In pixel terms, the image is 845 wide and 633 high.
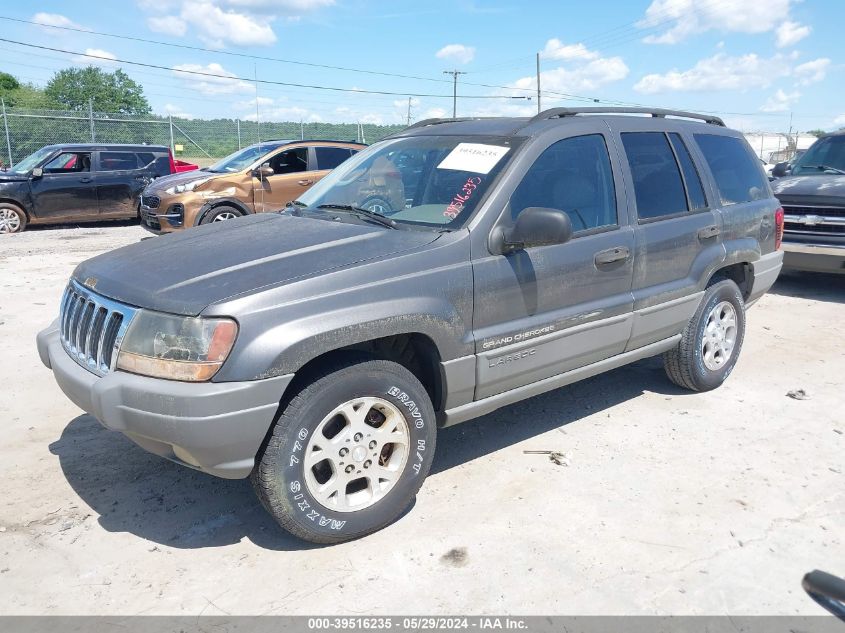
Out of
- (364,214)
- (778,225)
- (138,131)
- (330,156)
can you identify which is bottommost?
(778,225)

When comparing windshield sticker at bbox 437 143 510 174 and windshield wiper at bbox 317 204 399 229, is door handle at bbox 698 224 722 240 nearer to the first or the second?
windshield sticker at bbox 437 143 510 174

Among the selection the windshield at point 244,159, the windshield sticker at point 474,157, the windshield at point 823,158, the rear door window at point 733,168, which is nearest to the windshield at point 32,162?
the windshield at point 244,159

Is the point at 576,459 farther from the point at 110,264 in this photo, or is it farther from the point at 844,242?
the point at 844,242

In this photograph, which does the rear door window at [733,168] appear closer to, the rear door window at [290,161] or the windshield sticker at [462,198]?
the windshield sticker at [462,198]

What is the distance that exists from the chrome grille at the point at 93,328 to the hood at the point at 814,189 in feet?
25.5

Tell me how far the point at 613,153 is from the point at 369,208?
4.96ft

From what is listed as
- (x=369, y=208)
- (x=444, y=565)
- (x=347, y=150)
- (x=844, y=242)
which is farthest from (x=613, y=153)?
(x=347, y=150)

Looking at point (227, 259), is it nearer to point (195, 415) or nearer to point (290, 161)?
point (195, 415)

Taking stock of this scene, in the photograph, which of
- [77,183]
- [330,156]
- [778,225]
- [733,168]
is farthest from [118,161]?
[778,225]

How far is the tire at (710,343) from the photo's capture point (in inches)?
192

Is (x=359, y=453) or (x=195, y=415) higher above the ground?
(x=195, y=415)

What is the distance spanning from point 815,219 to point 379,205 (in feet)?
20.5

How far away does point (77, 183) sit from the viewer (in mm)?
13859

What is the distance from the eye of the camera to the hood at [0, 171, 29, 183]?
13.1 m
